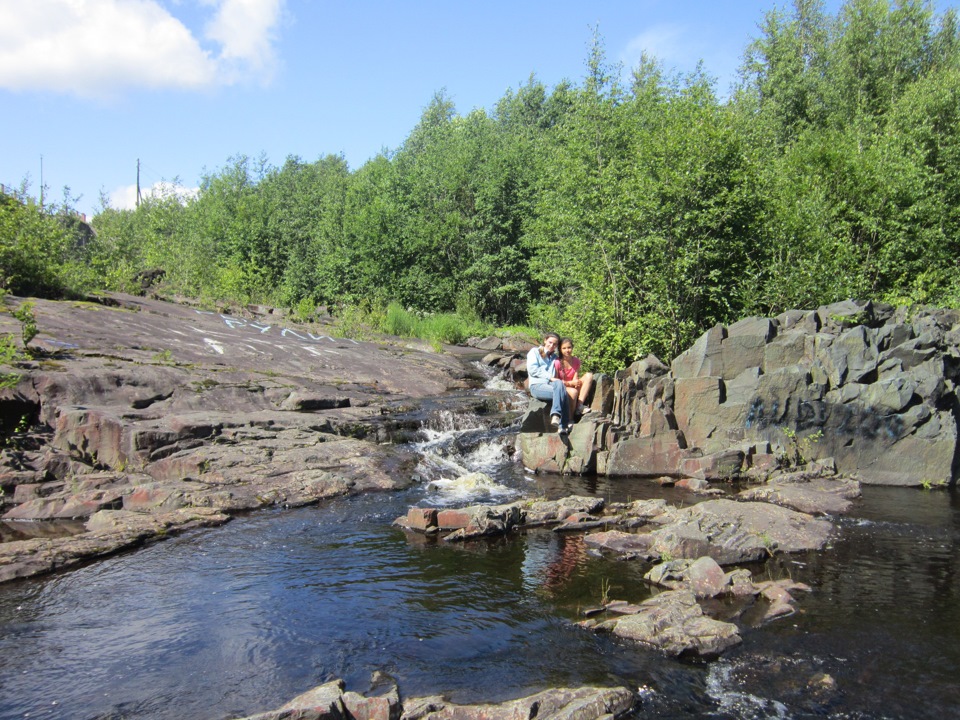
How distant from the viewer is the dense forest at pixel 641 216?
20453mm

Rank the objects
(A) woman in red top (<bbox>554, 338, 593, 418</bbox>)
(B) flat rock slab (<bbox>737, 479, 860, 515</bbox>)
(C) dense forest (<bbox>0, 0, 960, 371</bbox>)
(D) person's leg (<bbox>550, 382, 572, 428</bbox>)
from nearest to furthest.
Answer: (B) flat rock slab (<bbox>737, 479, 860, 515</bbox>), (D) person's leg (<bbox>550, 382, 572, 428</bbox>), (A) woman in red top (<bbox>554, 338, 593, 418</bbox>), (C) dense forest (<bbox>0, 0, 960, 371</bbox>)

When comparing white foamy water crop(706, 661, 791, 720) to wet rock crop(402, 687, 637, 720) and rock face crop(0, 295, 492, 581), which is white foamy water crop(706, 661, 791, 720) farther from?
rock face crop(0, 295, 492, 581)

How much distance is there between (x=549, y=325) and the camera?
102 feet

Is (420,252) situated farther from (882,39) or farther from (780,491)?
(780,491)

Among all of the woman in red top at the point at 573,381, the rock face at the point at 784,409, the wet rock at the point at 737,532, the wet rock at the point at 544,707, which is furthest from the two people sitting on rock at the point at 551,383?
the wet rock at the point at 544,707

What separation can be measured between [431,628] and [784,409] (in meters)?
10.00

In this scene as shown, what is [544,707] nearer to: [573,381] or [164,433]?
[164,433]

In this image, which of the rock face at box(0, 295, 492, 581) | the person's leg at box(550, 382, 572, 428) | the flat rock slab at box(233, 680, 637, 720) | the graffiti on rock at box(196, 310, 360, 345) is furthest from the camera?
the graffiti on rock at box(196, 310, 360, 345)

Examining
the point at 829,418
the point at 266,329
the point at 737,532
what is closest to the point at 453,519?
the point at 737,532

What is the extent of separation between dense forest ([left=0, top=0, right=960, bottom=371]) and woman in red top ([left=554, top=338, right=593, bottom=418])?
4223mm

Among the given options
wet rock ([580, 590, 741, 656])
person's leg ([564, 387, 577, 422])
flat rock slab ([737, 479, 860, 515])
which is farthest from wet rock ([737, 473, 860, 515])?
wet rock ([580, 590, 741, 656])

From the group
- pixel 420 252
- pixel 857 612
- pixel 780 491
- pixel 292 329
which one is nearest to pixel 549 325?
pixel 292 329

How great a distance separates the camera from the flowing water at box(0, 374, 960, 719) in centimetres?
636

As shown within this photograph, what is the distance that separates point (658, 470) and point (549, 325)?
16.3 metres
